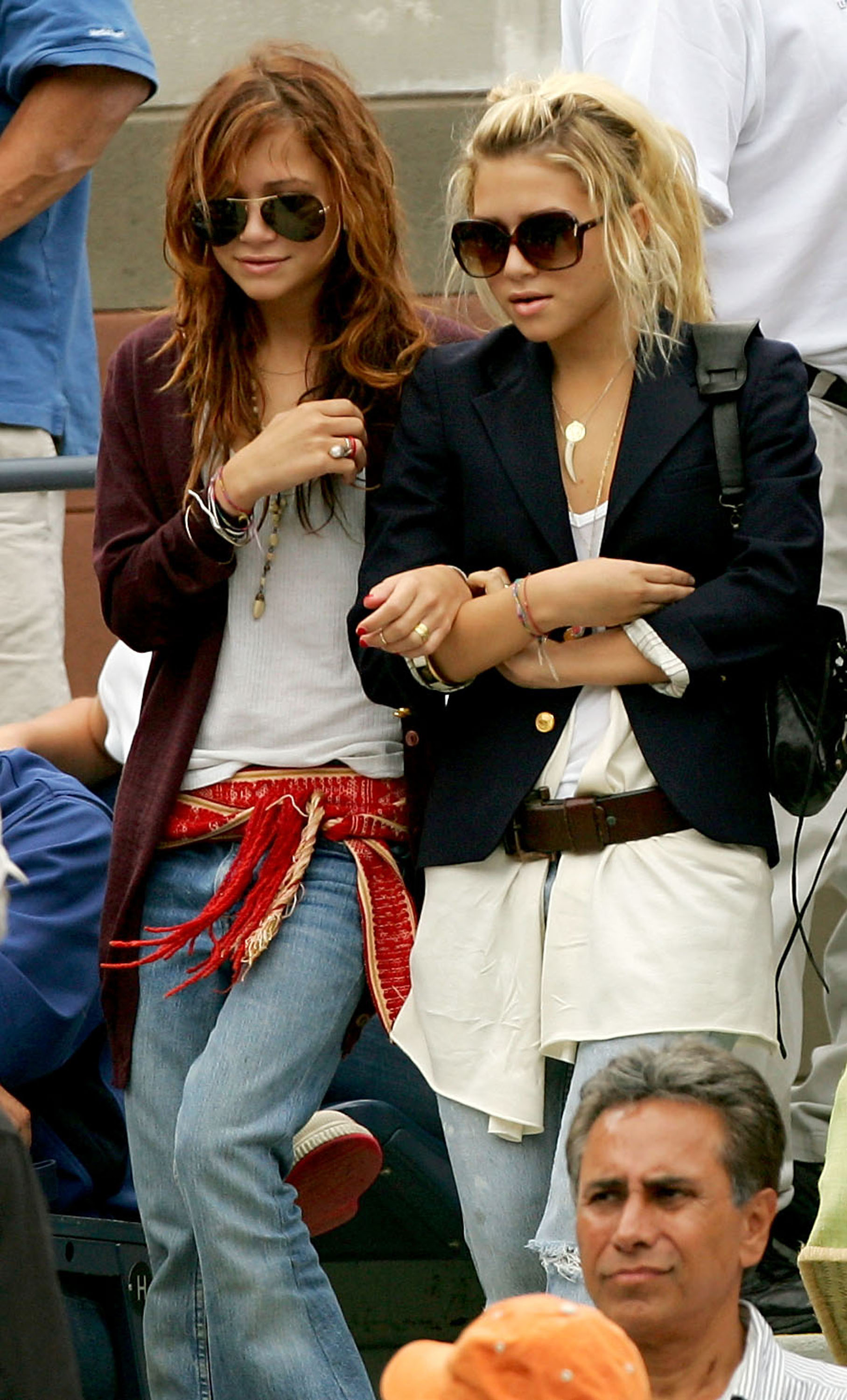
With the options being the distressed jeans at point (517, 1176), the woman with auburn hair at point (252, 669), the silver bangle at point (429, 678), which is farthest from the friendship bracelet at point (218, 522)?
the distressed jeans at point (517, 1176)

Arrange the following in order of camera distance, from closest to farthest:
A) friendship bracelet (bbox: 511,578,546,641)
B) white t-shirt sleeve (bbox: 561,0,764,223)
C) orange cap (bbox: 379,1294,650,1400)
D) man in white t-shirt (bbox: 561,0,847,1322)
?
orange cap (bbox: 379,1294,650,1400)
friendship bracelet (bbox: 511,578,546,641)
white t-shirt sleeve (bbox: 561,0,764,223)
man in white t-shirt (bbox: 561,0,847,1322)

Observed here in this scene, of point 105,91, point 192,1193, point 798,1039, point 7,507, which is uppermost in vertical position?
point 105,91

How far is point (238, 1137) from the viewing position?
10.5 ft

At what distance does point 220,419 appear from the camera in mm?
3494

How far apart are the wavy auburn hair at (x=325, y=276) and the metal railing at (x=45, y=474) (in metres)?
1.20

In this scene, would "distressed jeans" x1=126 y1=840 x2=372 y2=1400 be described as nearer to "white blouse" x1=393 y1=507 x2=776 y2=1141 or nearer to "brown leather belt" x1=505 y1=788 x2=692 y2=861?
"white blouse" x1=393 y1=507 x2=776 y2=1141

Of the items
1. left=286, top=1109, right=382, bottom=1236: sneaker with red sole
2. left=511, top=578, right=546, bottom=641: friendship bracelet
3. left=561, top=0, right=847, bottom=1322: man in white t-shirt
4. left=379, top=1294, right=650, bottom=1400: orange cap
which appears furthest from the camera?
left=561, top=0, right=847, bottom=1322: man in white t-shirt

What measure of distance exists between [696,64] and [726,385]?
0.89m

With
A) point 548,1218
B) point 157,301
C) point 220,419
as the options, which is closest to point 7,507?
point 220,419

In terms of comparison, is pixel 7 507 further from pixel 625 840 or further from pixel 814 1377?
pixel 814 1377

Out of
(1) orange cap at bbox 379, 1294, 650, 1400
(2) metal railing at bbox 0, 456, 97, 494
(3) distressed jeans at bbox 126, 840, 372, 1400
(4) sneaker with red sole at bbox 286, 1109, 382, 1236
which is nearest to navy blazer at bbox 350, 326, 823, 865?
(3) distressed jeans at bbox 126, 840, 372, 1400

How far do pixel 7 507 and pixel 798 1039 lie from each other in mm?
1904

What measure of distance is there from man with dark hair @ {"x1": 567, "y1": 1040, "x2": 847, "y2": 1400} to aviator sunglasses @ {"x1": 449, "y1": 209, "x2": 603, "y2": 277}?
1.08 meters

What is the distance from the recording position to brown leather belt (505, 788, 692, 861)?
10.3 ft
